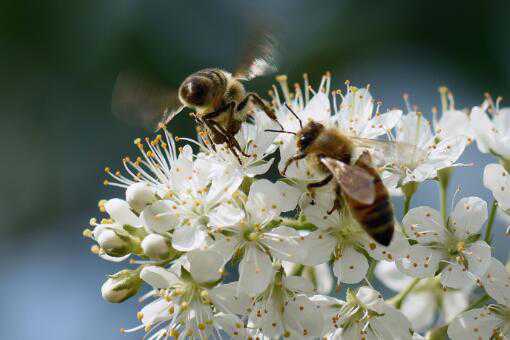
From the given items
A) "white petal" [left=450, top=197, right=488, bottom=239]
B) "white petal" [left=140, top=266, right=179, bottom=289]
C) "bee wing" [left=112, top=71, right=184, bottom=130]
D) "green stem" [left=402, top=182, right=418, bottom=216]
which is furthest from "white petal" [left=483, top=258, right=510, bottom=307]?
"bee wing" [left=112, top=71, right=184, bottom=130]

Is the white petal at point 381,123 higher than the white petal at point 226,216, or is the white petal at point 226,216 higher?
the white petal at point 381,123

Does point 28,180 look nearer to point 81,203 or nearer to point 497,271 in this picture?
point 81,203

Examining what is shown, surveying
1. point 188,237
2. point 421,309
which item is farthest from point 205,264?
point 421,309

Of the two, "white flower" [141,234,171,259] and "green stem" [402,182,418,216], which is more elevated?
"white flower" [141,234,171,259]

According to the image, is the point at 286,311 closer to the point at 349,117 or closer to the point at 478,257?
the point at 478,257

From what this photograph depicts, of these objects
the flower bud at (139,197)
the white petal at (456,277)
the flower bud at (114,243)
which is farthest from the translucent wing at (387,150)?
the flower bud at (114,243)

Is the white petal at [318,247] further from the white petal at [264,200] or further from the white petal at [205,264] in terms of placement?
the white petal at [205,264]

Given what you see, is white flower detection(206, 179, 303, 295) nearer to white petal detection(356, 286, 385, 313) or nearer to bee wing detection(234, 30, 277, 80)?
white petal detection(356, 286, 385, 313)
